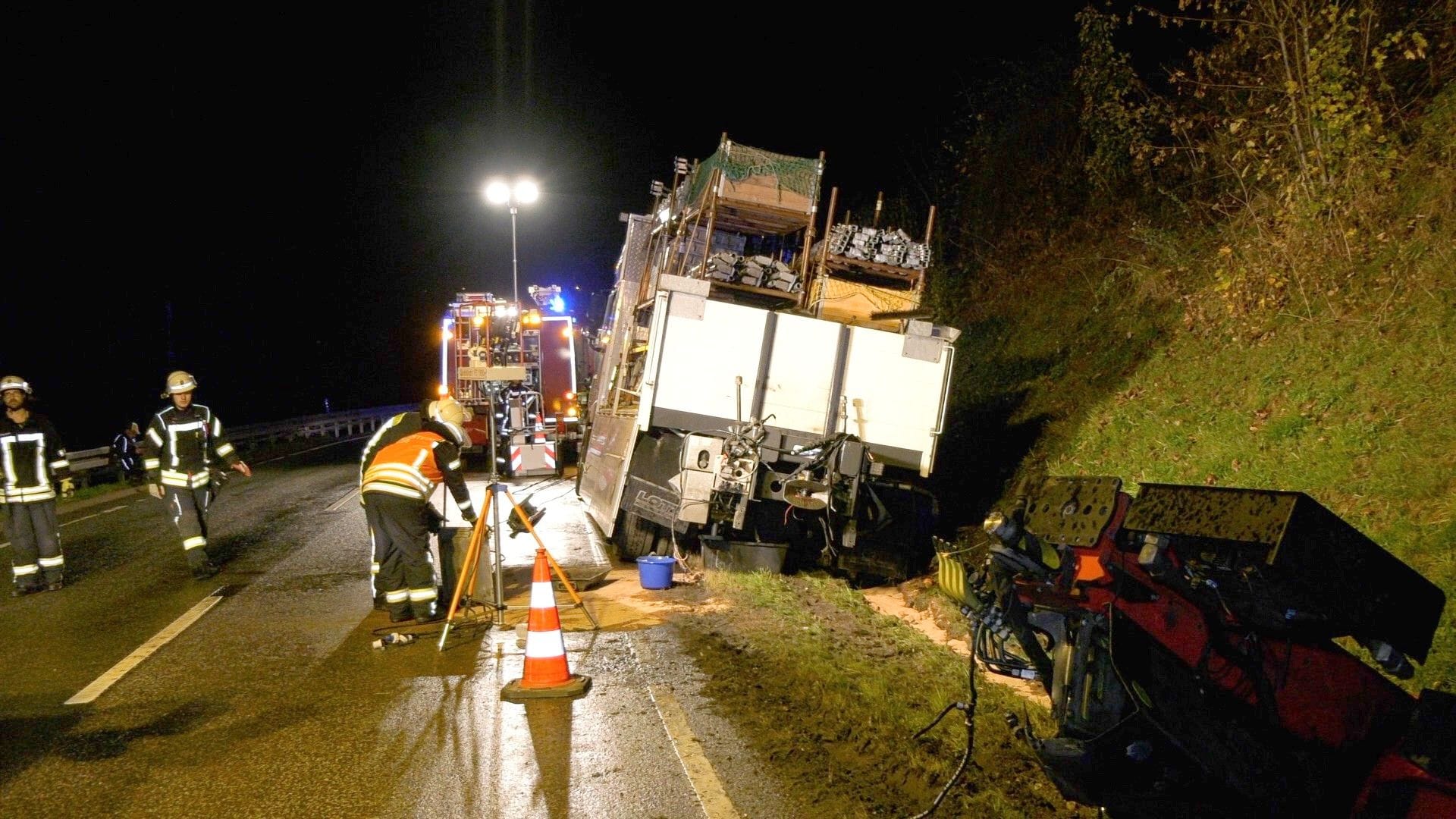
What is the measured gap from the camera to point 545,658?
502cm

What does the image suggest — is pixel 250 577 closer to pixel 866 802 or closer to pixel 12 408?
pixel 12 408

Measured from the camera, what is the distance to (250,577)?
7930mm

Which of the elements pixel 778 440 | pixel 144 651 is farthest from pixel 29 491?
pixel 778 440

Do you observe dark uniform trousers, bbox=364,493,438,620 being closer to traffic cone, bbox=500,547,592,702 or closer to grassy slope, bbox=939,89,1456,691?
traffic cone, bbox=500,547,592,702

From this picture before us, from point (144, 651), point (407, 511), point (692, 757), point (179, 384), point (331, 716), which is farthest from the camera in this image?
point (179, 384)

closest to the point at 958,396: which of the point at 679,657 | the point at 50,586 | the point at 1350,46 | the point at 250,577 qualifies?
the point at 1350,46

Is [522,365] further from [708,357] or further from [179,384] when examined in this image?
[708,357]

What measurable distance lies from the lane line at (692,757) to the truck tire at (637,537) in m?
3.58

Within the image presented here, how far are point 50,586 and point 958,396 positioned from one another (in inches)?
453

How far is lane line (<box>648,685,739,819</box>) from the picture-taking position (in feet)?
12.0

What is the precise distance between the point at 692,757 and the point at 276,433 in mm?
25548

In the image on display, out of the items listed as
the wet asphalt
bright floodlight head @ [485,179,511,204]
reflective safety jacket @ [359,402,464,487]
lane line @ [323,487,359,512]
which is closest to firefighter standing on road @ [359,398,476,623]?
reflective safety jacket @ [359,402,464,487]

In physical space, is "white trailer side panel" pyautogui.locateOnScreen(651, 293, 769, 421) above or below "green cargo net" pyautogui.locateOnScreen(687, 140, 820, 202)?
below

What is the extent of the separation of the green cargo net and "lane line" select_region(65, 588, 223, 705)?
6.62 meters
